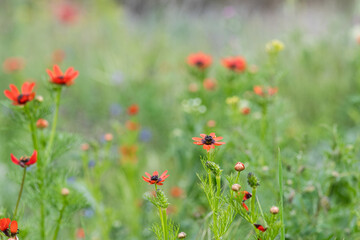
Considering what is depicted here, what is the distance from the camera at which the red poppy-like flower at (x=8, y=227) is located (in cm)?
61

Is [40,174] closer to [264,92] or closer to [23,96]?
[23,96]

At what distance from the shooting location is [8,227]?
2.10ft

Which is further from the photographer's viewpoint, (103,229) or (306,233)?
(103,229)

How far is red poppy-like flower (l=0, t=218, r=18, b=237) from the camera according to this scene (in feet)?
2.00

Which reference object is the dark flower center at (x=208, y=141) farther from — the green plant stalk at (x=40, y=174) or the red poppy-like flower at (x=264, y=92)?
the red poppy-like flower at (x=264, y=92)

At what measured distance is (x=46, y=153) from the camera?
933mm

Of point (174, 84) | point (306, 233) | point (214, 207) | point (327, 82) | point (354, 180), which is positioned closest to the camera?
point (214, 207)

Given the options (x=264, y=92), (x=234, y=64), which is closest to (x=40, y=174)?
(x=264, y=92)

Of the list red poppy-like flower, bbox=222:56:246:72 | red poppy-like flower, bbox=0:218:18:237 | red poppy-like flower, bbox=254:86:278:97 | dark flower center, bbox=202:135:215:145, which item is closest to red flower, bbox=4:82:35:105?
red poppy-like flower, bbox=0:218:18:237

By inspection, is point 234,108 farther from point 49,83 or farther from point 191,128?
point 49,83

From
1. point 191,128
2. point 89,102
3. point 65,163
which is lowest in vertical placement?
point 89,102

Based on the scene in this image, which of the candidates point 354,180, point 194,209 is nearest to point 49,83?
point 194,209

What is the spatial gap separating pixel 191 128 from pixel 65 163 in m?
0.59

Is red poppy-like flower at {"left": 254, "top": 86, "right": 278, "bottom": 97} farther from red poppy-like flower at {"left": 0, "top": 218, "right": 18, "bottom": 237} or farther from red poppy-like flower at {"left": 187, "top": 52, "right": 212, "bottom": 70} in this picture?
red poppy-like flower at {"left": 0, "top": 218, "right": 18, "bottom": 237}
